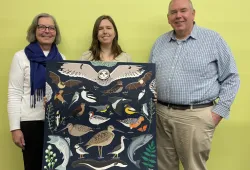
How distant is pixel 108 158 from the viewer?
1353 mm

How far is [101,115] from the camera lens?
140 centimetres

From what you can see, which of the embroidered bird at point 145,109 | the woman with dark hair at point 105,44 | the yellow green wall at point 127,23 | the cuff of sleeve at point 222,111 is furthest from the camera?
the yellow green wall at point 127,23

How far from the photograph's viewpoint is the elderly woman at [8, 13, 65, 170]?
155 cm

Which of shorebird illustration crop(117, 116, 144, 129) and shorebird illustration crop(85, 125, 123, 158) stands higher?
shorebird illustration crop(117, 116, 144, 129)

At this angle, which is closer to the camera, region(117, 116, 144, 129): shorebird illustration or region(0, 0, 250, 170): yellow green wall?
region(117, 116, 144, 129): shorebird illustration

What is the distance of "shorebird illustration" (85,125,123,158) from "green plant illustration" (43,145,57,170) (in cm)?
19

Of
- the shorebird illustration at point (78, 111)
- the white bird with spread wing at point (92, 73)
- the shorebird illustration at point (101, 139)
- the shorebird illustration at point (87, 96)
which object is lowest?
the shorebird illustration at point (101, 139)

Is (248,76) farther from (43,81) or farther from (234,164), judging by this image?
(43,81)

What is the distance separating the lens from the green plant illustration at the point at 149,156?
4.42 feet

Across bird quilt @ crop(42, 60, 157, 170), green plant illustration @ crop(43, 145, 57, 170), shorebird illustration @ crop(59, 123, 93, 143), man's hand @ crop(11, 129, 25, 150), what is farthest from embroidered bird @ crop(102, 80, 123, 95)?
man's hand @ crop(11, 129, 25, 150)

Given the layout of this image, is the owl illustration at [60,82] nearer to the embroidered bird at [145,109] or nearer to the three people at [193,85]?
the embroidered bird at [145,109]

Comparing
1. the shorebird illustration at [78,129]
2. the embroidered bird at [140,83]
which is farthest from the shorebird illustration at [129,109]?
the shorebird illustration at [78,129]

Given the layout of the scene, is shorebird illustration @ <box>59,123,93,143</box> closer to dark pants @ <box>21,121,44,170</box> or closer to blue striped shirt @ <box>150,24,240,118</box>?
dark pants @ <box>21,121,44,170</box>

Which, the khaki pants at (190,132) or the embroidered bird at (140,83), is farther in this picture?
the khaki pants at (190,132)
